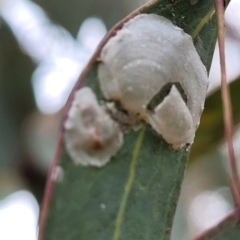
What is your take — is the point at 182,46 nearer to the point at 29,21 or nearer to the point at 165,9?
the point at 165,9

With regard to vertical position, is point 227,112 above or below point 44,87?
above

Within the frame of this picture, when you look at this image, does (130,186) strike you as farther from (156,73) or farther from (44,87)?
(44,87)

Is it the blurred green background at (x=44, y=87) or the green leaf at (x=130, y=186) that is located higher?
the green leaf at (x=130, y=186)

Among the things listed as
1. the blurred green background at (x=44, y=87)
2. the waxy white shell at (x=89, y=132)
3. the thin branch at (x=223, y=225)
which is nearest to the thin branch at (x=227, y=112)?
the thin branch at (x=223, y=225)

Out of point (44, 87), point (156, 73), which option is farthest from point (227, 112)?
point (44, 87)

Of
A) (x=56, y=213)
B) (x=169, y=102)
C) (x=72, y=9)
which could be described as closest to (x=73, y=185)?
(x=56, y=213)

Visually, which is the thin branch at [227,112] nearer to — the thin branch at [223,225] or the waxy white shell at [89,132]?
the thin branch at [223,225]
